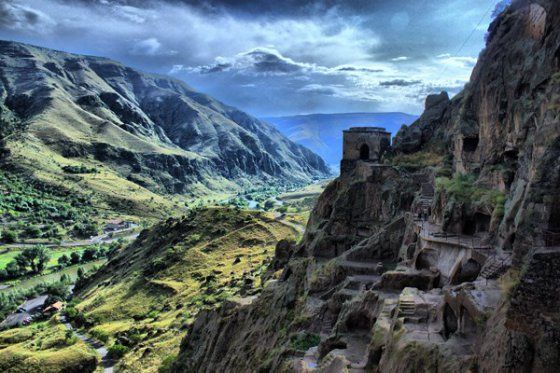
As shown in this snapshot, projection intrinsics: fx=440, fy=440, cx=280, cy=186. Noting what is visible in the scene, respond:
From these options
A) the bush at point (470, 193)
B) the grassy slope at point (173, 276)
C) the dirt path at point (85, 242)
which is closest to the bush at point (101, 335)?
the grassy slope at point (173, 276)

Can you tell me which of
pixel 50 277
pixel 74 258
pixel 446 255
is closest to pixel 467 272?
pixel 446 255

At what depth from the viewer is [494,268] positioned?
2478 cm

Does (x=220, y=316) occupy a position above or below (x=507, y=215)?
below

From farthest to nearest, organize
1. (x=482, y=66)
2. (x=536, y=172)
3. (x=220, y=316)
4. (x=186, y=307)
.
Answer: (x=186, y=307)
(x=220, y=316)
(x=482, y=66)
(x=536, y=172)

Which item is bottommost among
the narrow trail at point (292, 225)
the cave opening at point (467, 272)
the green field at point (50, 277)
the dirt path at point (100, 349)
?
the green field at point (50, 277)

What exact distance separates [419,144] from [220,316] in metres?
35.6

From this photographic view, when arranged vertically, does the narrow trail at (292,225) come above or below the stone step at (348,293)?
below

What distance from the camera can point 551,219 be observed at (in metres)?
20.6

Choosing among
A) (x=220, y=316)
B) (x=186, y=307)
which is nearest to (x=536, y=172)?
(x=220, y=316)

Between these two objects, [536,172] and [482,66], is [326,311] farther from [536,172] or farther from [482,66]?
[482,66]

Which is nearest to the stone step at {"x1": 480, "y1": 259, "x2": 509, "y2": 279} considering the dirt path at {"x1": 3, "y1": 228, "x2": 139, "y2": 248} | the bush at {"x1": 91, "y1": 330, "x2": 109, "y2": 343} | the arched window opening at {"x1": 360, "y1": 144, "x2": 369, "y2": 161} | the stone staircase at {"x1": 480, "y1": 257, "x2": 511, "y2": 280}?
the stone staircase at {"x1": 480, "y1": 257, "x2": 511, "y2": 280}

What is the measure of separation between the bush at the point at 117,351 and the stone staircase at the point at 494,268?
62.0m

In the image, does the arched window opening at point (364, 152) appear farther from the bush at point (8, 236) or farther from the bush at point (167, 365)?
the bush at point (8, 236)

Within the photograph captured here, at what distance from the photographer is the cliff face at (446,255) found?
16.2 m
